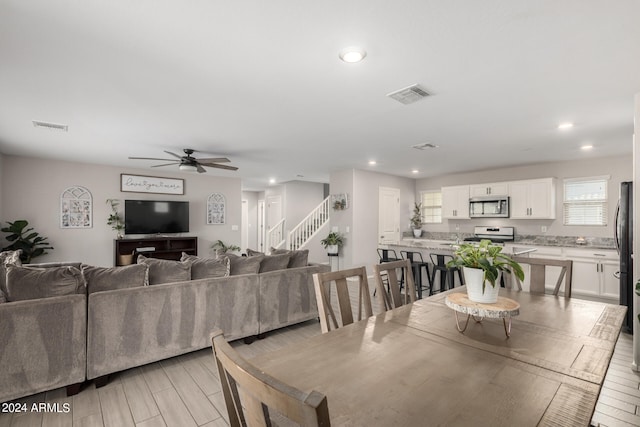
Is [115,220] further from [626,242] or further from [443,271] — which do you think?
[626,242]

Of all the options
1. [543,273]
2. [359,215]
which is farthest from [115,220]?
Result: [543,273]

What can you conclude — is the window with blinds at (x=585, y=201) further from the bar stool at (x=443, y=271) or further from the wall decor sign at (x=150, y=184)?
the wall decor sign at (x=150, y=184)

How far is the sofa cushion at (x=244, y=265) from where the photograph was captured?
3367 mm

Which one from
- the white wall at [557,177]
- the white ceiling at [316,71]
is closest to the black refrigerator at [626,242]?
the white ceiling at [316,71]

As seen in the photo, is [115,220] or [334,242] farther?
[334,242]

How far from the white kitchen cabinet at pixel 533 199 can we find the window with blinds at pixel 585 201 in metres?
0.27

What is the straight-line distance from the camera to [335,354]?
4.23 feet

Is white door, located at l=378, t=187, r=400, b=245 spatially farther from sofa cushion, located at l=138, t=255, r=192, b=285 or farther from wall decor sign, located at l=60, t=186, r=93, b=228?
wall decor sign, located at l=60, t=186, r=93, b=228

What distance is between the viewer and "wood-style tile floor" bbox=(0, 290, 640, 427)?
209cm

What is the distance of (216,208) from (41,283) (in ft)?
19.2

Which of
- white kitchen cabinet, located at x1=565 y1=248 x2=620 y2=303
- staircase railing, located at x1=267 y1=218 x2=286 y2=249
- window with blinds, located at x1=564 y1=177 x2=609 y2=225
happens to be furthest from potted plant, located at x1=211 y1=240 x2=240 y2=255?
window with blinds, located at x1=564 y1=177 x2=609 y2=225

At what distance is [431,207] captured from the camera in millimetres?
8305

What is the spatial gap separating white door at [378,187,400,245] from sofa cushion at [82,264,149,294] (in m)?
5.57

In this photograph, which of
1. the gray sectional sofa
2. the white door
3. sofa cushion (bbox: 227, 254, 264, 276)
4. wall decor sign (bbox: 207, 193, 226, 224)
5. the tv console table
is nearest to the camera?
the gray sectional sofa
